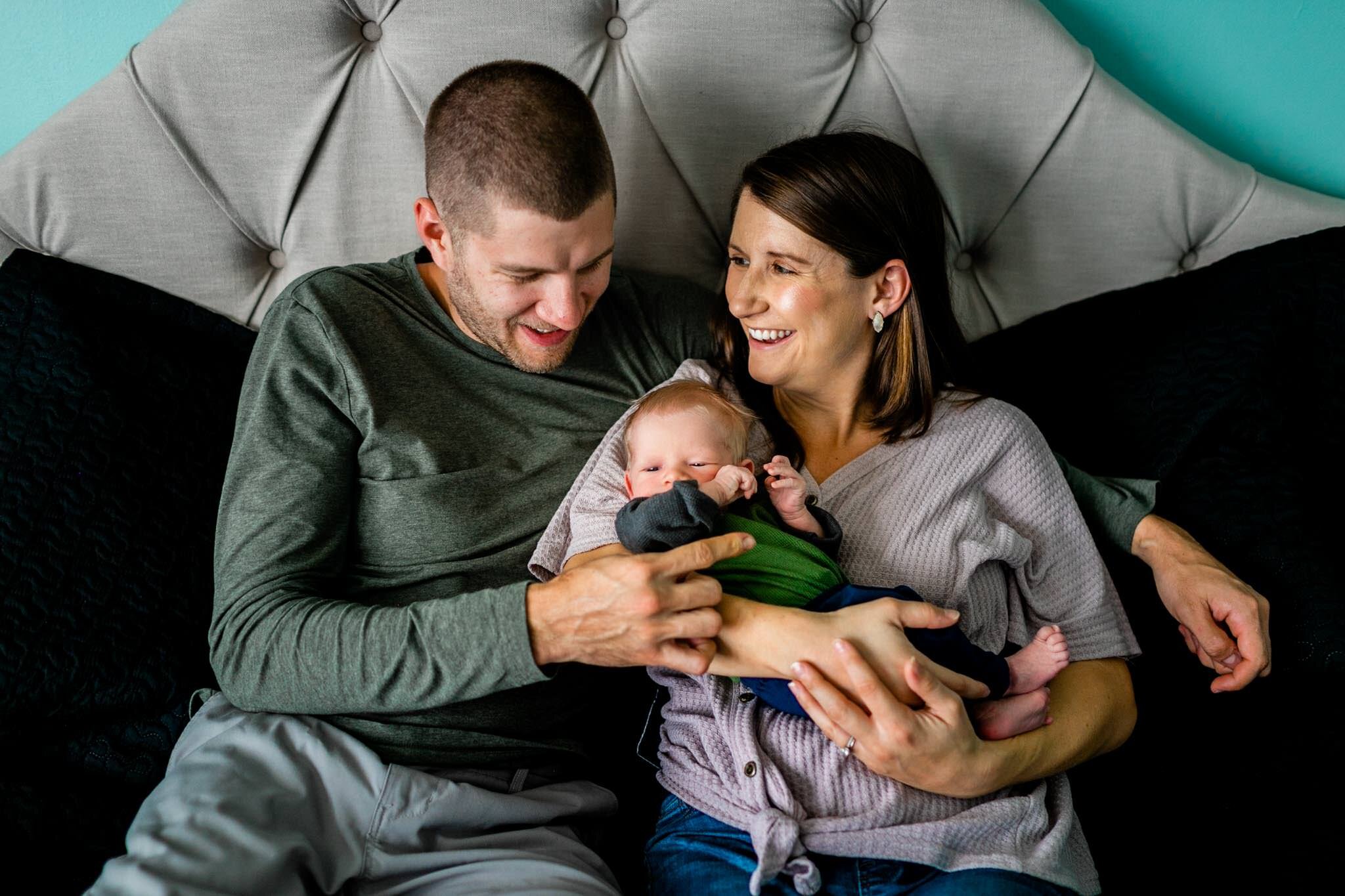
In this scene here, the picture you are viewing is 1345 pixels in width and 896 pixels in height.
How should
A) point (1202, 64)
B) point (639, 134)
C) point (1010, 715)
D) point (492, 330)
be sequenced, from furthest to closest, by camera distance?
point (1202, 64) < point (639, 134) < point (492, 330) < point (1010, 715)

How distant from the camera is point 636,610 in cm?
128

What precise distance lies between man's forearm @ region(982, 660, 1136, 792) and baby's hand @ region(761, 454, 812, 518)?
0.41 metres

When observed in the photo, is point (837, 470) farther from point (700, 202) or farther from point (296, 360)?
point (296, 360)

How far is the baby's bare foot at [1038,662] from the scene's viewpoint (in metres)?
1.39

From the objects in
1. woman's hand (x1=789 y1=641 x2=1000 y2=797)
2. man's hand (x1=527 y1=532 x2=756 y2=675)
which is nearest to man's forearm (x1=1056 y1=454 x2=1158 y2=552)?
woman's hand (x1=789 y1=641 x2=1000 y2=797)

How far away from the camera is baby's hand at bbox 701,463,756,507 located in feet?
4.65

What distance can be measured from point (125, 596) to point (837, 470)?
1097 millimetres

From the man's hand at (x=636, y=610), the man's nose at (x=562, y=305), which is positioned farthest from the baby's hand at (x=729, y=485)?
the man's nose at (x=562, y=305)

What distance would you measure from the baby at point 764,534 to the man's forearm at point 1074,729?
30mm

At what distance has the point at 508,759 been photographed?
1.53m

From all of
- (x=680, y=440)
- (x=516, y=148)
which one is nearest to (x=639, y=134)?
(x=516, y=148)

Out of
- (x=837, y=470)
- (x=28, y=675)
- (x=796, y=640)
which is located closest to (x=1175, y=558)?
(x=837, y=470)

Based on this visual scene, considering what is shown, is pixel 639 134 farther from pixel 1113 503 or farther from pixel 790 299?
pixel 1113 503

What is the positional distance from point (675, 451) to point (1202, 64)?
1.42 m
